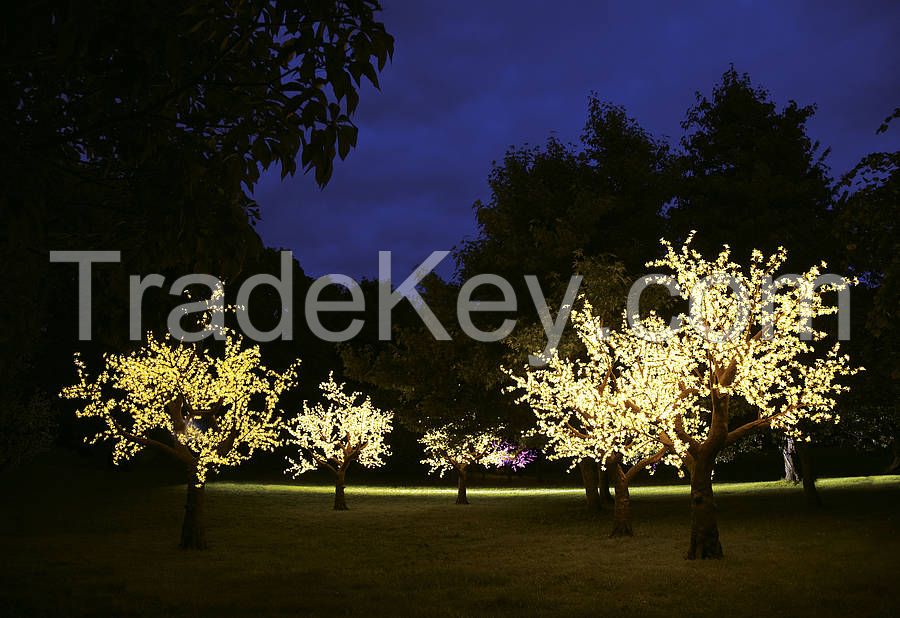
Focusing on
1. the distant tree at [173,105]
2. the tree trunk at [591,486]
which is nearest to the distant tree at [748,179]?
the tree trunk at [591,486]

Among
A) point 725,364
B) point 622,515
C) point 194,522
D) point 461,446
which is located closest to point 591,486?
point 461,446

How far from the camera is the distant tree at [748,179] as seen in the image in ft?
102

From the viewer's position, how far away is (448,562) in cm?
1873

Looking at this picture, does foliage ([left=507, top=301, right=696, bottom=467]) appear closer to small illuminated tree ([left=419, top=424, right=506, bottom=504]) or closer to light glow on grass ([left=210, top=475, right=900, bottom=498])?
small illuminated tree ([left=419, top=424, right=506, bottom=504])

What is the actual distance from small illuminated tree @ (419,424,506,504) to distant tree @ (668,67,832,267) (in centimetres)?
1185

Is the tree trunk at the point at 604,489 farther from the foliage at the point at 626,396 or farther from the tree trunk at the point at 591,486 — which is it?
the foliage at the point at 626,396

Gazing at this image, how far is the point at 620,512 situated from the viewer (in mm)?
22953

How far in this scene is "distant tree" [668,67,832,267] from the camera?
31.0 meters

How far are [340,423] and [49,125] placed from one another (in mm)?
35805

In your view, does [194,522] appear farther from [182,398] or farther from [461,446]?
[461,446]

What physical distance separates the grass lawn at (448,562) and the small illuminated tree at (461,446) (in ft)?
10.3

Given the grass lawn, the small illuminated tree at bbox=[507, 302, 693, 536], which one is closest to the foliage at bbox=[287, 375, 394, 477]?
the grass lawn

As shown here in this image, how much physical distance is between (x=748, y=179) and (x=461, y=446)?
56.6ft

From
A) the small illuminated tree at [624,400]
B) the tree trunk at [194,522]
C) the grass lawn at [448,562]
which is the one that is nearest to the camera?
the grass lawn at [448,562]
